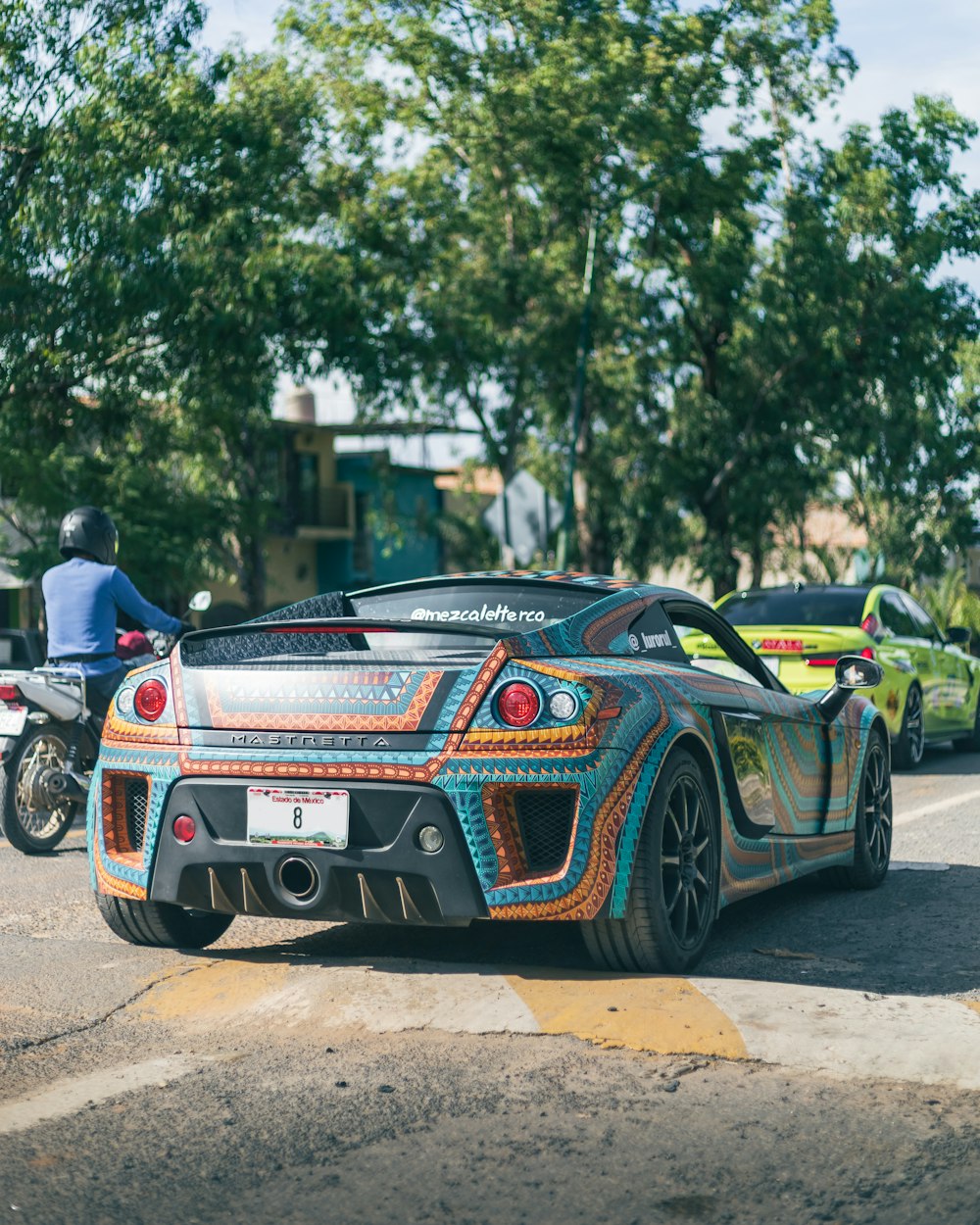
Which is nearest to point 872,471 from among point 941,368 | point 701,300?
point 941,368

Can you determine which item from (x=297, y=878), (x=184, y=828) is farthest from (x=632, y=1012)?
(x=184, y=828)

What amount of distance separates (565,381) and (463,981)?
87.9 ft

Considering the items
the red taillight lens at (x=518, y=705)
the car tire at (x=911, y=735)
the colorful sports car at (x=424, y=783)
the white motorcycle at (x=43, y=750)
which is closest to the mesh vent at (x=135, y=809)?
the colorful sports car at (x=424, y=783)

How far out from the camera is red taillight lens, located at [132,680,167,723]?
5680 mm

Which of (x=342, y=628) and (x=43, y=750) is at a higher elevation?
(x=342, y=628)

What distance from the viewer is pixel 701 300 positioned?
32656 millimetres

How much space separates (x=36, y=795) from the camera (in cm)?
917

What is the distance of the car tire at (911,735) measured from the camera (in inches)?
559

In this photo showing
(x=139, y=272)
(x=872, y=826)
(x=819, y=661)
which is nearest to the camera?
(x=872, y=826)

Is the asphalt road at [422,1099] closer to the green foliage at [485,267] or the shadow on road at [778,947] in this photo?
the shadow on road at [778,947]

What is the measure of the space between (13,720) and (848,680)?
4398 millimetres

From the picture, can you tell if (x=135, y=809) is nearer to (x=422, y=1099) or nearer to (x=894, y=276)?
(x=422, y=1099)

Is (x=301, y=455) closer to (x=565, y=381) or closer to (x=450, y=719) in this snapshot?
(x=565, y=381)

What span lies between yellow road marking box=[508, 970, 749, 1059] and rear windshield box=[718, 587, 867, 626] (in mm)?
8829
